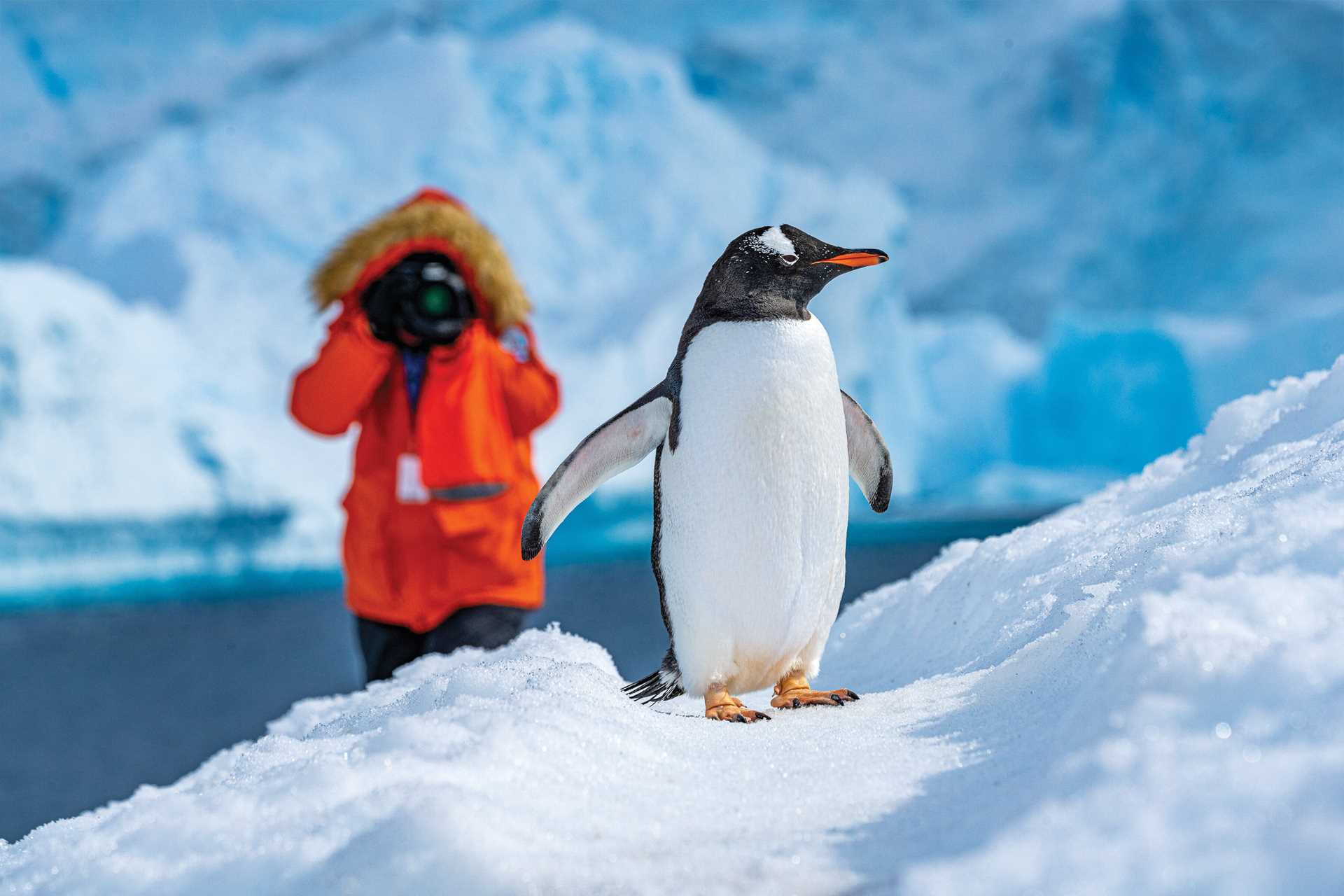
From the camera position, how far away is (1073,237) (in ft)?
80.2

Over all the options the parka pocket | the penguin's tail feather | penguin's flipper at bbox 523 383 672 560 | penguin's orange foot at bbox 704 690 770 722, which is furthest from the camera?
penguin's orange foot at bbox 704 690 770 722

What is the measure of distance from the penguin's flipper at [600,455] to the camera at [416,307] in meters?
0.89

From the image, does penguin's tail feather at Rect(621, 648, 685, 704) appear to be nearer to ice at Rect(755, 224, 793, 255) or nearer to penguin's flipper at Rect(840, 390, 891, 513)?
penguin's flipper at Rect(840, 390, 891, 513)

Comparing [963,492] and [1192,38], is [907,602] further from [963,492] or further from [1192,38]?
[1192,38]

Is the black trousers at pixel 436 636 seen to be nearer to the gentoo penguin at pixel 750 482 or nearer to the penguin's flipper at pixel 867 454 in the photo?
the gentoo penguin at pixel 750 482

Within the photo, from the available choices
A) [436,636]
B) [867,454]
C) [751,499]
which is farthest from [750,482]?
[436,636]

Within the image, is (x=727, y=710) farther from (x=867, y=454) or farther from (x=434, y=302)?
(x=434, y=302)

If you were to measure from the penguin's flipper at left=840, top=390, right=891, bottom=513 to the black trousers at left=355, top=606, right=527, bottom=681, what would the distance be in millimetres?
962

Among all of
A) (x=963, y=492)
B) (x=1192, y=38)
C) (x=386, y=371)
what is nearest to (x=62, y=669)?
(x=963, y=492)

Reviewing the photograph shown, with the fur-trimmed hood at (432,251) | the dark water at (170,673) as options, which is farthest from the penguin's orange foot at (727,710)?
the dark water at (170,673)

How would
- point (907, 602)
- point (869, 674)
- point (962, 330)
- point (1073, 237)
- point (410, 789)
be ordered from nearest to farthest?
point (410, 789) < point (869, 674) < point (907, 602) < point (962, 330) < point (1073, 237)

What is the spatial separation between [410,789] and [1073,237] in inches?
1015

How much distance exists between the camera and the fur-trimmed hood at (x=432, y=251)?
2541 mm

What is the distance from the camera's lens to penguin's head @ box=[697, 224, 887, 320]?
154cm
